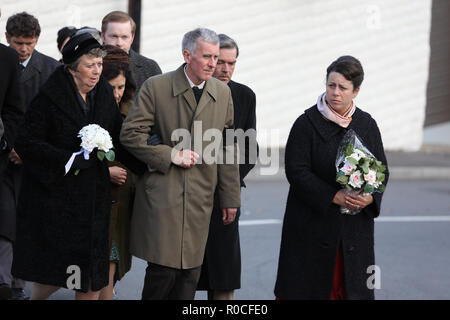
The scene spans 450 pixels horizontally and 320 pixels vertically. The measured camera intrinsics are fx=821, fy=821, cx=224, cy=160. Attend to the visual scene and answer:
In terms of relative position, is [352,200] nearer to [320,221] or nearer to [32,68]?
[320,221]

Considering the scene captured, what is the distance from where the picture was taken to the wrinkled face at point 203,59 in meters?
4.79

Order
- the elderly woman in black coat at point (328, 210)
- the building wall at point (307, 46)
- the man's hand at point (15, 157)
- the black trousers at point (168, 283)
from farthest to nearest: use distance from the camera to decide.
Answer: the building wall at point (307, 46), the man's hand at point (15, 157), the black trousers at point (168, 283), the elderly woman in black coat at point (328, 210)

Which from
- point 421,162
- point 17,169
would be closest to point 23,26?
point 17,169

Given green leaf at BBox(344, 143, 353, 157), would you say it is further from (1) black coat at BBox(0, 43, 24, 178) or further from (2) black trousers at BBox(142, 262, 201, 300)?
(1) black coat at BBox(0, 43, 24, 178)

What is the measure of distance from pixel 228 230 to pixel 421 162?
11.2 metres

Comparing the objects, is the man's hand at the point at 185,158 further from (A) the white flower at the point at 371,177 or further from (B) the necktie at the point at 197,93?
(A) the white flower at the point at 371,177

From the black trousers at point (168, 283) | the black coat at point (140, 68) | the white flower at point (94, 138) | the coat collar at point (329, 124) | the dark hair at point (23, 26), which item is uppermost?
the dark hair at point (23, 26)

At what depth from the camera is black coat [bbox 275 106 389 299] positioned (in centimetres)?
471

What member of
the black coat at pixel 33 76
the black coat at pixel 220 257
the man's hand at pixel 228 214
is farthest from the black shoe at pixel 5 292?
the man's hand at pixel 228 214

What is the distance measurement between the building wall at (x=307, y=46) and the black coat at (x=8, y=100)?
9.43 meters

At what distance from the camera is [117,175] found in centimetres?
495

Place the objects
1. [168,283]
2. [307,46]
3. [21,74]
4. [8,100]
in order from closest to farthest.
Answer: [168,283] → [8,100] → [21,74] → [307,46]

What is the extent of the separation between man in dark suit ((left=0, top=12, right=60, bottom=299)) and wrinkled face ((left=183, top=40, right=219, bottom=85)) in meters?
1.55
